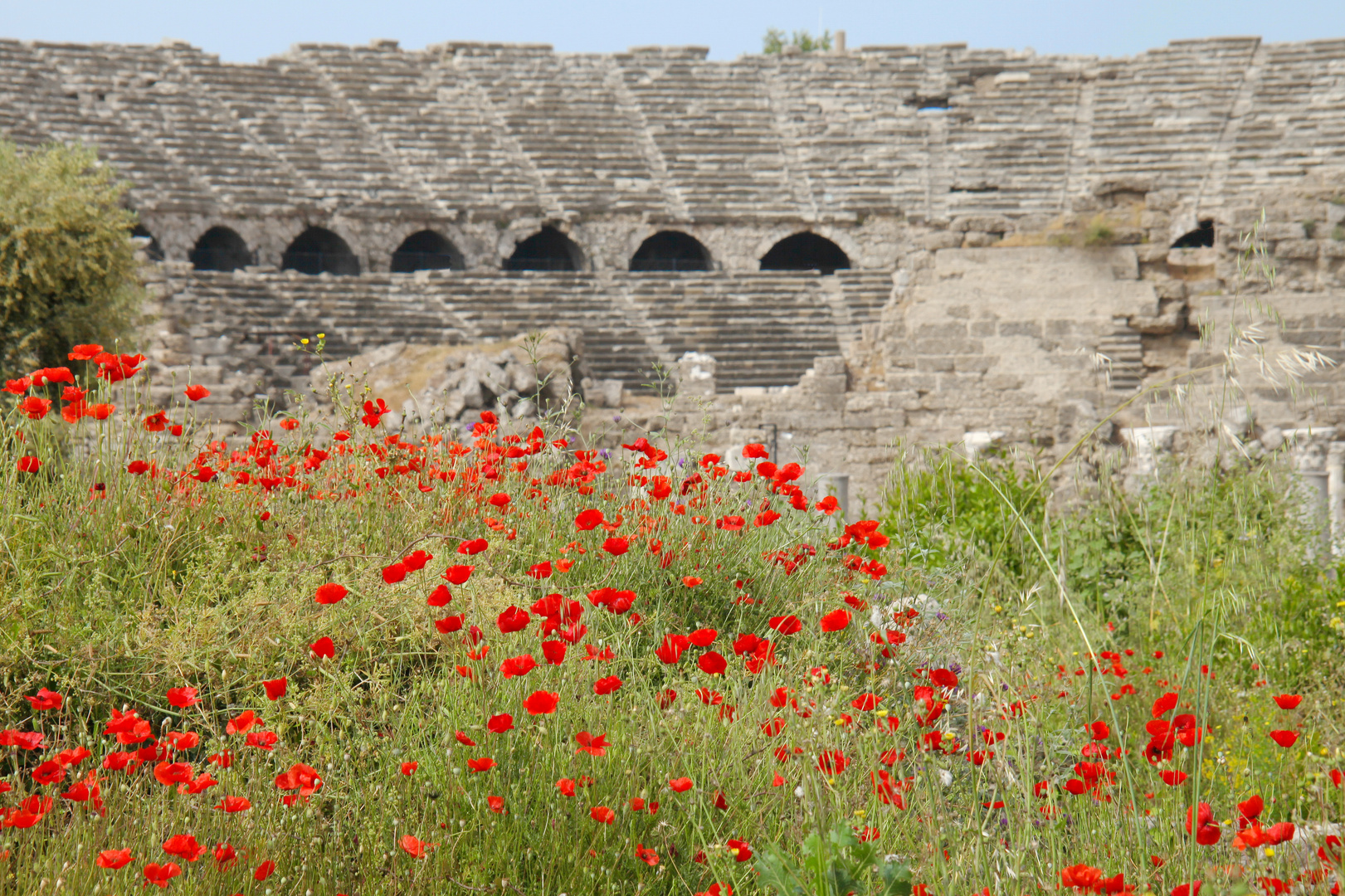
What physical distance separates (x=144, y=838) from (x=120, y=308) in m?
10.0

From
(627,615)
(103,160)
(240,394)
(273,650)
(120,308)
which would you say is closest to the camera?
(273,650)

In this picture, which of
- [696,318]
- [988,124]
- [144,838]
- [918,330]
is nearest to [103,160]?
[696,318]

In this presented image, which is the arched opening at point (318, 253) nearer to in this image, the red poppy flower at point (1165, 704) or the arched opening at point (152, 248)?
the arched opening at point (152, 248)

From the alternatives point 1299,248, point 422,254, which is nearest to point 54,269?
point 422,254

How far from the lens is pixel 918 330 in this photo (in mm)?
14508

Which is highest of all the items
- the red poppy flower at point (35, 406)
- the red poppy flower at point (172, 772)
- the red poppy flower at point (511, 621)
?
the red poppy flower at point (35, 406)

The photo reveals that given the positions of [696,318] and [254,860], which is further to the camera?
[696,318]

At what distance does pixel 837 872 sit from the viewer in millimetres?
1663

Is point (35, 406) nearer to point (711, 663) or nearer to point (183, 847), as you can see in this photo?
point (183, 847)

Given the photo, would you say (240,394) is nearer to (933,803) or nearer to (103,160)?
(103,160)

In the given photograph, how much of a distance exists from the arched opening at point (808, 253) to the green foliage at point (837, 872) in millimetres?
23445

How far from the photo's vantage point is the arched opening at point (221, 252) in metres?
21.4

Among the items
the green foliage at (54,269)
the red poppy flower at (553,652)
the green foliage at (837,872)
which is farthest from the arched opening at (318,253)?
the green foliage at (837,872)

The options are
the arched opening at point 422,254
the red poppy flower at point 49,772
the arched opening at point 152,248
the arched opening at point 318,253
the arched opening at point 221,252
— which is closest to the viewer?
the red poppy flower at point 49,772
